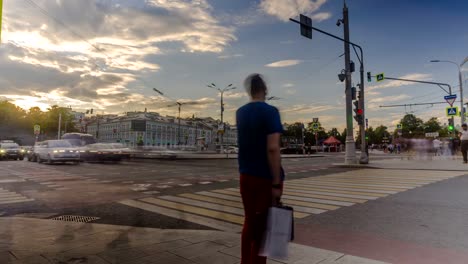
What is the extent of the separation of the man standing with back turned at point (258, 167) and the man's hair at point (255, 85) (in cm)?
13

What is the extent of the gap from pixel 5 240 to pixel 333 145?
224 ft

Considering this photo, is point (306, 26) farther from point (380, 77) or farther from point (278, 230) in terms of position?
point (278, 230)

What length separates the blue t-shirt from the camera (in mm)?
2266

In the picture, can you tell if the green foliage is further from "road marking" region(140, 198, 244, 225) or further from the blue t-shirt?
the blue t-shirt

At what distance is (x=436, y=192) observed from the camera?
25.1 ft

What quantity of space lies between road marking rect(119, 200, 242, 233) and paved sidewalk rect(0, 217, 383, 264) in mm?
441

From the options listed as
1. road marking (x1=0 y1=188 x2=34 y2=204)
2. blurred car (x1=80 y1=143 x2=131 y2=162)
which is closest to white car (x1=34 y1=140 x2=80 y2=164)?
blurred car (x1=80 y1=143 x2=131 y2=162)

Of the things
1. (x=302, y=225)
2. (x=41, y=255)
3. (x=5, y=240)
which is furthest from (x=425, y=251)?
(x=5, y=240)

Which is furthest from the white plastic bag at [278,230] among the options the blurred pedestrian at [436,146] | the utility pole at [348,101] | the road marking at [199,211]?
the blurred pedestrian at [436,146]

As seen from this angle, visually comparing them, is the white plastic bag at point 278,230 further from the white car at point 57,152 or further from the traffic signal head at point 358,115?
the white car at point 57,152

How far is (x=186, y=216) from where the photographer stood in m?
5.59

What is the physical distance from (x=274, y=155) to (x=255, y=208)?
449 mm

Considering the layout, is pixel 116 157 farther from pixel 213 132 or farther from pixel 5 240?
pixel 213 132

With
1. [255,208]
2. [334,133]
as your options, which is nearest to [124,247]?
[255,208]
